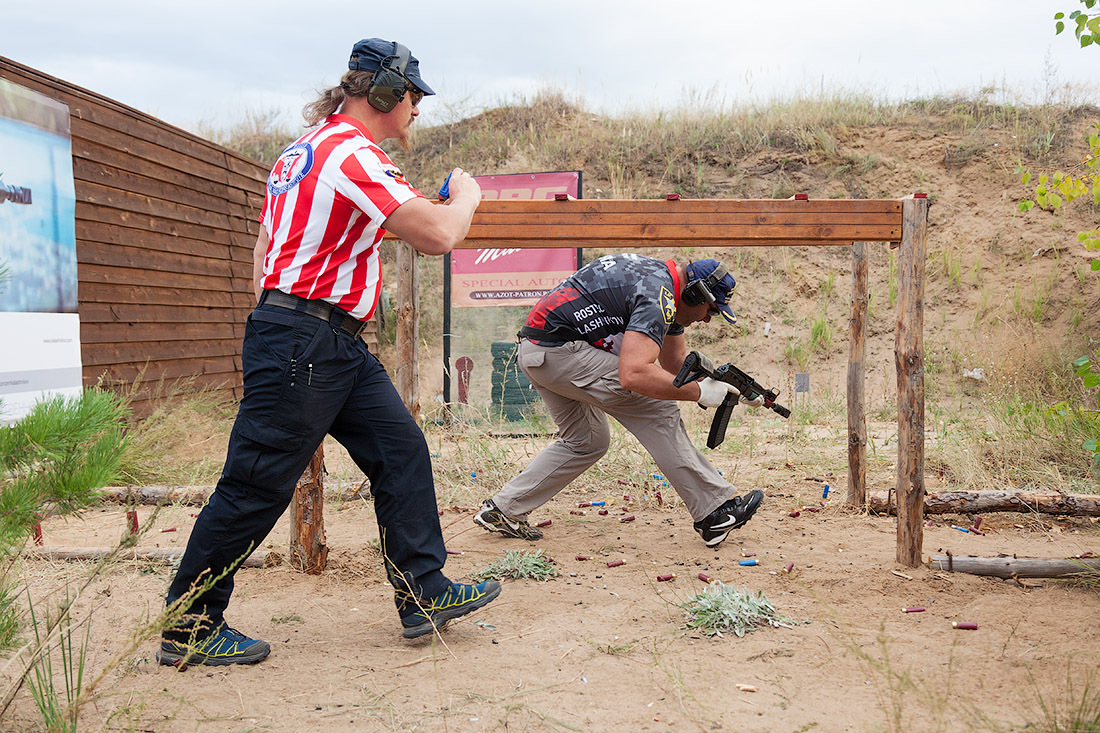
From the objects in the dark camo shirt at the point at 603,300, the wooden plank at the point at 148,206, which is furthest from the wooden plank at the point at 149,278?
the dark camo shirt at the point at 603,300

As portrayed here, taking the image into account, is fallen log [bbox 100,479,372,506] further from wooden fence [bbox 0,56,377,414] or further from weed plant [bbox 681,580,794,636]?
weed plant [bbox 681,580,794,636]

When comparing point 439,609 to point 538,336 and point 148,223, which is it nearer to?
point 538,336

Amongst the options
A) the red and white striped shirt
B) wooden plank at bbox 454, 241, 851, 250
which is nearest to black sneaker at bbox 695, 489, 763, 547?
wooden plank at bbox 454, 241, 851, 250

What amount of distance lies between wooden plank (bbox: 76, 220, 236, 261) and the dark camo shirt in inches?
199

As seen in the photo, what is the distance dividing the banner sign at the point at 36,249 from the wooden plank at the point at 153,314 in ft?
1.79

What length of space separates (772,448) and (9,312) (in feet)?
20.1

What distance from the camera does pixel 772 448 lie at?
725cm

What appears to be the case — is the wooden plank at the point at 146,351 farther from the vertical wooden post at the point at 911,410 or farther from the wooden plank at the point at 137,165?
the vertical wooden post at the point at 911,410

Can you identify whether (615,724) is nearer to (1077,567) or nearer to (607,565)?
(607,565)

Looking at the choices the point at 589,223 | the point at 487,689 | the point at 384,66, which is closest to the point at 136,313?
the point at 589,223

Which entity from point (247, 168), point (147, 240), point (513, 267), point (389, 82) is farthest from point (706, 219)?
point (247, 168)

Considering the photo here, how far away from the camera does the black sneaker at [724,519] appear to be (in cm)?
421

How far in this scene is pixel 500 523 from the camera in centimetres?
449

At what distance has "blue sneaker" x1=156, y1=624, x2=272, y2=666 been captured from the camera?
2803mm
